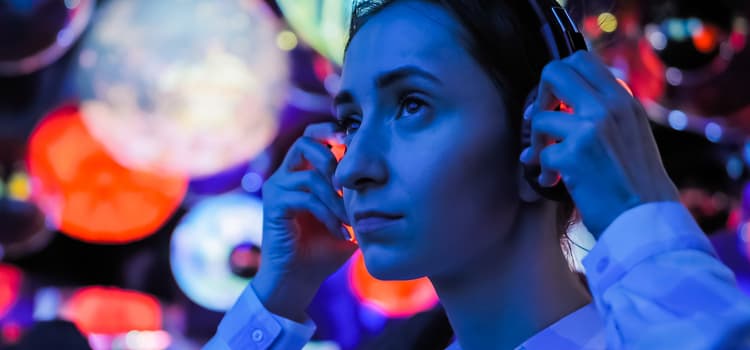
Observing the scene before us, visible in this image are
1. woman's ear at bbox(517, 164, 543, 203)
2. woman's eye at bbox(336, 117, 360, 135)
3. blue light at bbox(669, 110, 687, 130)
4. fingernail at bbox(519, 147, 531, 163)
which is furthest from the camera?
blue light at bbox(669, 110, 687, 130)

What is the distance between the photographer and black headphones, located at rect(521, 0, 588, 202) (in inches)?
29.6

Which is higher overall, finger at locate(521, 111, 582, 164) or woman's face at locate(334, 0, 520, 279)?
finger at locate(521, 111, 582, 164)

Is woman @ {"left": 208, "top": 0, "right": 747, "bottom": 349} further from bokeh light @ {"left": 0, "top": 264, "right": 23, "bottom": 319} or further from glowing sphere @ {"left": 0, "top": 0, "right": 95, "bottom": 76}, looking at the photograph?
bokeh light @ {"left": 0, "top": 264, "right": 23, "bottom": 319}

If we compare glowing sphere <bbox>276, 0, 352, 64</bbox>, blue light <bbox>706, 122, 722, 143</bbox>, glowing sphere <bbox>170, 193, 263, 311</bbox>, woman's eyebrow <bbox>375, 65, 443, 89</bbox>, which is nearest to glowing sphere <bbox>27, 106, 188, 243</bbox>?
glowing sphere <bbox>170, 193, 263, 311</bbox>

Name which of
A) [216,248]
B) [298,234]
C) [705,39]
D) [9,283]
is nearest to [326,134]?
[298,234]

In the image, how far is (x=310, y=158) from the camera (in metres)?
1.01

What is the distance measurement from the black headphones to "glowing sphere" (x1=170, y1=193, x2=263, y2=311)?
2.02 m

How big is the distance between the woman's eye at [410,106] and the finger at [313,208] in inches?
8.3

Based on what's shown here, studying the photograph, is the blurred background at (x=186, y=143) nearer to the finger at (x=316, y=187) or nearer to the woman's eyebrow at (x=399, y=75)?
the finger at (x=316, y=187)

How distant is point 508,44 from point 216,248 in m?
2.09

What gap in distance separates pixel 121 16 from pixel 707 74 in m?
2.03

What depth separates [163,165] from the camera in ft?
9.32

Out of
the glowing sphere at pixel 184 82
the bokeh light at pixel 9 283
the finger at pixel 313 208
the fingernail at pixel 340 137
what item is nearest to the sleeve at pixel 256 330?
the finger at pixel 313 208

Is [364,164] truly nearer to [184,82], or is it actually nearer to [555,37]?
[555,37]
